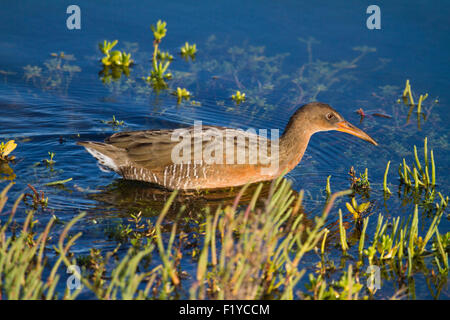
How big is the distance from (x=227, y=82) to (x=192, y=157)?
2.60 m

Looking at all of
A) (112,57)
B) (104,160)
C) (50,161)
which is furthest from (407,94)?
(50,161)

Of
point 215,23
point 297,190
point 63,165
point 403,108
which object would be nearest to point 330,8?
point 215,23

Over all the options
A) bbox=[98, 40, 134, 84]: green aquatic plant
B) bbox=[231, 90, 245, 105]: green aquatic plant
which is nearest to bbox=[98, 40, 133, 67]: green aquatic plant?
bbox=[98, 40, 134, 84]: green aquatic plant

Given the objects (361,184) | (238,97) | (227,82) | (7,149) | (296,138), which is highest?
(227,82)

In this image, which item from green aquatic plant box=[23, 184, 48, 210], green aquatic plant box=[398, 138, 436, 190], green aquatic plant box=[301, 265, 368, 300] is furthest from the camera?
green aquatic plant box=[398, 138, 436, 190]

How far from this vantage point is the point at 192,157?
257 inches

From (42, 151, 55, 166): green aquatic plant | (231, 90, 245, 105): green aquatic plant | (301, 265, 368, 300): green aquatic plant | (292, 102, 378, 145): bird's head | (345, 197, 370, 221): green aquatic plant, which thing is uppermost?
(231, 90, 245, 105): green aquatic plant

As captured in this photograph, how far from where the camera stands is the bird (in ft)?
21.5

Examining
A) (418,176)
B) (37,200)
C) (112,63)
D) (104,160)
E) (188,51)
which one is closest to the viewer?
(37,200)

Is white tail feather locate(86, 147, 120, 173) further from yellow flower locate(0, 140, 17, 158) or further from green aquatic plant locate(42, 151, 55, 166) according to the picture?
yellow flower locate(0, 140, 17, 158)

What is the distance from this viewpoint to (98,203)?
6.03 meters

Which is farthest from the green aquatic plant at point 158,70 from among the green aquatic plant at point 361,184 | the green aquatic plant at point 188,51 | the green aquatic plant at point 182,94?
the green aquatic plant at point 361,184

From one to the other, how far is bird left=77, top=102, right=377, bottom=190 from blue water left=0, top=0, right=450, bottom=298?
0.33 meters

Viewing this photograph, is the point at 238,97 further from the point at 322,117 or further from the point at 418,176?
the point at 418,176
